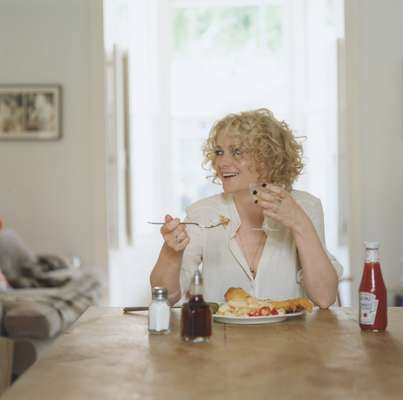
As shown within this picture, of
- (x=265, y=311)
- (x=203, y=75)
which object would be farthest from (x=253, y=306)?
(x=203, y=75)

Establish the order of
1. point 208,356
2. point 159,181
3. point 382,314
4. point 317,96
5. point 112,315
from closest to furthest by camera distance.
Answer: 1. point 208,356
2. point 382,314
3. point 112,315
4. point 317,96
5. point 159,181

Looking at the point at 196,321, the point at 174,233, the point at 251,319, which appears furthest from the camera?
the point at 174,233

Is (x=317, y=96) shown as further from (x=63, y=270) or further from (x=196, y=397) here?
(x=196, y=397)

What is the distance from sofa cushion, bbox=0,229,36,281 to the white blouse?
2.25m

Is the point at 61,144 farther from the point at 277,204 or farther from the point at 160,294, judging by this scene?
the point at 160,294

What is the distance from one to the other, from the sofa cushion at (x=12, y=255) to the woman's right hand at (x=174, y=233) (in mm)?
2510

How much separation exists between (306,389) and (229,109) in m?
6.30

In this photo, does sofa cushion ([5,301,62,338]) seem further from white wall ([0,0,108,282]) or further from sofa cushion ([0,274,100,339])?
white wall ([0,0,108,282])

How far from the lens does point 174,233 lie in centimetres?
Answer: 173

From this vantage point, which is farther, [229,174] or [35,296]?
[35,296]

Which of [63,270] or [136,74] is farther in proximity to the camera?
[136,74]

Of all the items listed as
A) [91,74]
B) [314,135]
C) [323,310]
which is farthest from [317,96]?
[323,310]

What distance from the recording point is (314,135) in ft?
20.4

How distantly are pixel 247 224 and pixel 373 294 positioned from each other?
62 centimetres
